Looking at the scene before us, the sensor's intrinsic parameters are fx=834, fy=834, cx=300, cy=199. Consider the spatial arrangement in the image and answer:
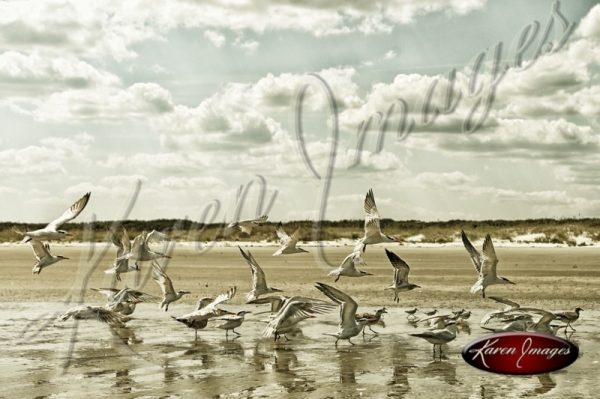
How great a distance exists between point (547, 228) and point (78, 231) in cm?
3380

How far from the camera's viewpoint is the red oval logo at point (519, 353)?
36.9 ft

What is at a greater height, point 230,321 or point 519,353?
point 230,321

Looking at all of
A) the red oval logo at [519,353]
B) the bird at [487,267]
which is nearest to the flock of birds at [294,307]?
the bird at [487,267]

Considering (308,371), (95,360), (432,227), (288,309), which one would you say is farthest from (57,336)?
(432,227)

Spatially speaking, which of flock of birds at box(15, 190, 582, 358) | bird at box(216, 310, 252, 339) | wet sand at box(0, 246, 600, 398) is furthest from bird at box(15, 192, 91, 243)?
bird at box(216, 310, 252, 339)

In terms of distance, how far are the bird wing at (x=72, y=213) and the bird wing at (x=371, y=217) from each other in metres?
6.18

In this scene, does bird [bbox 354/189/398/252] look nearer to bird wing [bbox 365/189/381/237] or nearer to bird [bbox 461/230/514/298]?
bird wing [bbox 365/189/381/237]

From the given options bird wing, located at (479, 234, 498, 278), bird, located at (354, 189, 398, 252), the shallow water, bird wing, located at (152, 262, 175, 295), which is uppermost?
bird, located at (354, 189, 398, 252)

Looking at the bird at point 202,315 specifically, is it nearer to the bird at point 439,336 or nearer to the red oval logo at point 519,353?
the bird at point 439,336

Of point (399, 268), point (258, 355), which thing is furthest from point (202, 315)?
point (399, 268)

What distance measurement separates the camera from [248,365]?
Result: 481 inches

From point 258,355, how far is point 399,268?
18.3 ft

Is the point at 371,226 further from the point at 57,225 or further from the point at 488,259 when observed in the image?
the point at 57,225

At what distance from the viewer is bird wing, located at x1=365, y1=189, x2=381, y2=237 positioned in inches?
723
